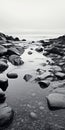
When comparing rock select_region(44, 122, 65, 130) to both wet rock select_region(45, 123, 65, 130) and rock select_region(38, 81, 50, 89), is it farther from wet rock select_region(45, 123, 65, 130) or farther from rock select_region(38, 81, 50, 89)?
rock select_region(38, 81, 50, 89)

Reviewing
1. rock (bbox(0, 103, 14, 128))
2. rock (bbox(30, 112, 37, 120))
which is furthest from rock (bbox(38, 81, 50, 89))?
rock (bbox(0, 103, 14, 128))

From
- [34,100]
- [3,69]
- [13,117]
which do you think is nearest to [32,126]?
[13,117]

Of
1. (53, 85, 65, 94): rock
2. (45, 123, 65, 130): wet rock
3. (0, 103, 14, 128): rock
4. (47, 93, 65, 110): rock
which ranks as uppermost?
(0, 103, 14, 128): rock

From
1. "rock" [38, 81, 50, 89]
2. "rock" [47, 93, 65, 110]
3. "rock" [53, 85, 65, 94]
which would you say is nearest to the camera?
"rock" [47, 93, 65, 110]

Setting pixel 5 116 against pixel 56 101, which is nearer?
pixel 5 116

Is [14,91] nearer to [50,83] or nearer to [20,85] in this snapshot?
[20,85]

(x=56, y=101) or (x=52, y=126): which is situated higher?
(x=56, y=101)

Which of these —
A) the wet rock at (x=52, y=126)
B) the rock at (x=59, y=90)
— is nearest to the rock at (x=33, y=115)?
the wet rock at (x=52, y=126)

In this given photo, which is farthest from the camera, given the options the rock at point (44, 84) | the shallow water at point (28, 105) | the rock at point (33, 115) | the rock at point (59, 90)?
the rock at point (44, 84)

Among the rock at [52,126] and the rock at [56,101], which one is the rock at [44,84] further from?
the rock at [52,126]

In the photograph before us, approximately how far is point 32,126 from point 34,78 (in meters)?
2.34

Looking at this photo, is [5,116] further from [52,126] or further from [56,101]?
[56,101]

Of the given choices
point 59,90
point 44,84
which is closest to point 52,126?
point 59,90

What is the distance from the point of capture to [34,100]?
342 centimetres
